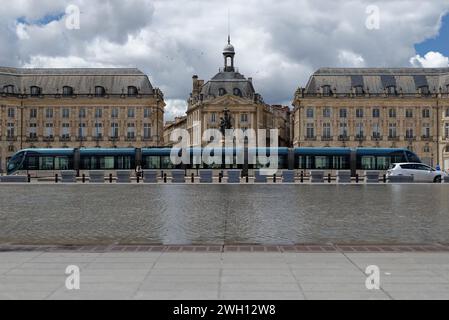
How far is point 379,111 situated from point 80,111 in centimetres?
5413

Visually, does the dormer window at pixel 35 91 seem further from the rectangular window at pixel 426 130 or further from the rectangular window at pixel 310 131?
the rectangular window at pixel 426 130

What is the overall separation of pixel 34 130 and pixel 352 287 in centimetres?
10218

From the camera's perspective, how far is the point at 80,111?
4058 inches

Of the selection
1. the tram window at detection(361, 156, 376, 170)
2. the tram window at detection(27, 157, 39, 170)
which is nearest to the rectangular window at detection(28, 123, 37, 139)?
the tram window at detection(27, 157, 39, 170)

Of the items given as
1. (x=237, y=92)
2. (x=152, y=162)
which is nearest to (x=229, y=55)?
(x=237, y=92)

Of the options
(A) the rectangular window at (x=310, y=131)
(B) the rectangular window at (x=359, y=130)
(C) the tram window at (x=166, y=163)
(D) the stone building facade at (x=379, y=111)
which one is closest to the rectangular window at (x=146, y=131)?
(D) the stone building facade at (x=379, y=111)

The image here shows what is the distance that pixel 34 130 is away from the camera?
103m

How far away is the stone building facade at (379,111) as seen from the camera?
10181cm

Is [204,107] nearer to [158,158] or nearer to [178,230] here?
[158,158]

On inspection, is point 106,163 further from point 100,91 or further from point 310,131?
point 310,131

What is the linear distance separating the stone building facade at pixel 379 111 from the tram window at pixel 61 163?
56547mm

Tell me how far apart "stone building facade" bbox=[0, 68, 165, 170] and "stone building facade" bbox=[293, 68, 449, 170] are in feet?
94.7

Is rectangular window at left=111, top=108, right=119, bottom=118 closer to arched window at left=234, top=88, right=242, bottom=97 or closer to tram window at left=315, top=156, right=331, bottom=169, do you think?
arched window at left=234, top=88, right=242, bottom=97

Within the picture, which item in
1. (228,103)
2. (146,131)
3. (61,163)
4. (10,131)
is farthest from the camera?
(228,103)
